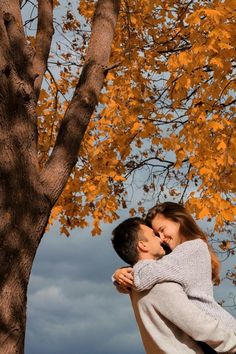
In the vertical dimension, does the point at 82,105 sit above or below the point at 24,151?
above

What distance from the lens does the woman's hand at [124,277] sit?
3.06 meters

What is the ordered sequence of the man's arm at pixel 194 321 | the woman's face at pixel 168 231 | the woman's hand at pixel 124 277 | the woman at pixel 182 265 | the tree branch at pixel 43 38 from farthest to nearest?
the tree branch at pixel 43 38, the woman's face at pixel 168 231, the woman's hand at pixel 124 277, the woman at pixel 182 265, the man's arm at pixel 194 321

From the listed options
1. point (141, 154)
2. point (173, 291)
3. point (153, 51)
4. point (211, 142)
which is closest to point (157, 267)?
point (173, 291)

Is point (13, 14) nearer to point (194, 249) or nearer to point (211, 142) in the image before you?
point (211, 142)

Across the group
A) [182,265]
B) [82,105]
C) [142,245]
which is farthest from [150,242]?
[82,105]

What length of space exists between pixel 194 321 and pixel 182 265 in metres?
0.30

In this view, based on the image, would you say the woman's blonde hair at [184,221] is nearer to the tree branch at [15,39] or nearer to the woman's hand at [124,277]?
the woman's hand at [124,277]

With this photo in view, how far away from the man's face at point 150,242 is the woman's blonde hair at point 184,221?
20 cm

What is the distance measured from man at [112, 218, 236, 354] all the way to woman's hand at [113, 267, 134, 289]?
54mm

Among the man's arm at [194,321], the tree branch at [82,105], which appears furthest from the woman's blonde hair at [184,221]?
the tree branch at [82,105]

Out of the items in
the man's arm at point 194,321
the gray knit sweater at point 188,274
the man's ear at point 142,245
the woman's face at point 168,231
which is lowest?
the man's arm at point 194,321

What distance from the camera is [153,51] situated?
27.5ft

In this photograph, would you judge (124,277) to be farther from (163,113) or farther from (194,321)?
(163,113)

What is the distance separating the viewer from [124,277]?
3.10m
